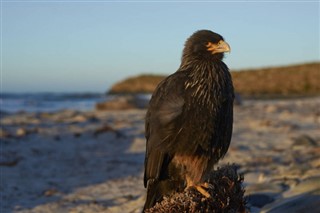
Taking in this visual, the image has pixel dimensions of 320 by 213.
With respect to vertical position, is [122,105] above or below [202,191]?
below

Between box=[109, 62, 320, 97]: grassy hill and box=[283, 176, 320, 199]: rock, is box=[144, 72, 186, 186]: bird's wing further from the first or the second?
box=[109, 62, 320, 97]: grassy hill

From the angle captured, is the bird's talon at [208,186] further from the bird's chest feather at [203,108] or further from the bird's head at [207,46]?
the bird's head at [207,46]

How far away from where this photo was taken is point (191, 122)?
432 centimetres

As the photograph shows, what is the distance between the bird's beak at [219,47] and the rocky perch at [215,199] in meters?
1.08

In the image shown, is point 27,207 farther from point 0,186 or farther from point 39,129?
point 39,129

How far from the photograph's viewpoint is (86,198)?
784cm

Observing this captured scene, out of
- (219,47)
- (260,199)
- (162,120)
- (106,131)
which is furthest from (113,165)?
(219,47)

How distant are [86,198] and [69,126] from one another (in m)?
7.33

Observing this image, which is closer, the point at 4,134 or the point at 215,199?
the point at 215,199

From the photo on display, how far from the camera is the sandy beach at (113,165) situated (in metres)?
7.02

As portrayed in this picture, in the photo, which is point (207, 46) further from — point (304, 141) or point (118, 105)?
point (118, 105)

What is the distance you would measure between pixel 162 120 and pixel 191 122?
28 cm

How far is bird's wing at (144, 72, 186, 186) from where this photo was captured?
4383 millimetres

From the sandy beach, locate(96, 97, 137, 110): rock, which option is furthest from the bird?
locate(96, 97, 137, 110): rock
